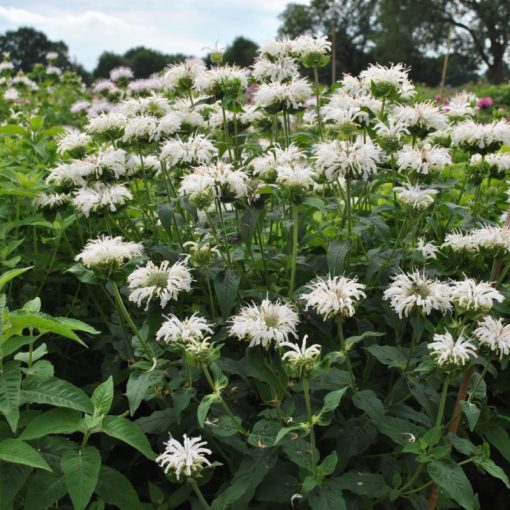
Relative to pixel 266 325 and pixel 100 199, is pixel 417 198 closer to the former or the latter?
pixel 266 325

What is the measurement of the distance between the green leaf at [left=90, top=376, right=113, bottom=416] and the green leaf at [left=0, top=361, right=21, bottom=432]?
194 millimetres

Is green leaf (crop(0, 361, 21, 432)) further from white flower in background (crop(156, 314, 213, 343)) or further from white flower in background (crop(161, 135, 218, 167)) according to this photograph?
white flower in background (crop(161, 135, 218, 167))

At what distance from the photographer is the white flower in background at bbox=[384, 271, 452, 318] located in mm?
1541

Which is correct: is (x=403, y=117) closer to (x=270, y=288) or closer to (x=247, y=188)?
(x=247, y=188)

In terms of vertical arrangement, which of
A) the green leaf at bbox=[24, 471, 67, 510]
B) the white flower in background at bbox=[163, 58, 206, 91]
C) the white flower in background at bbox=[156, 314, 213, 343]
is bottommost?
the green leaf at bbox=[24, 471, 67, 510]

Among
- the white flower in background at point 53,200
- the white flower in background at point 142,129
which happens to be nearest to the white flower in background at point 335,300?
the white flower in background at point 142,129

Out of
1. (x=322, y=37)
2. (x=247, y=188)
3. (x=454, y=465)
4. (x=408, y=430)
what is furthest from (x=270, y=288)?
(x=322, y=37)

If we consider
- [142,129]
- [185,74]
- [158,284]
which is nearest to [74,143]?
[142,129]

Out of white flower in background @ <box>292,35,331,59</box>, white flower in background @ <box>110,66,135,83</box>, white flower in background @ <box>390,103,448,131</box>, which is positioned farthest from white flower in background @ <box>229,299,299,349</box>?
white flower in background @ <box>110,66,135,83</box>

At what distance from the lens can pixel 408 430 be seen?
158 cm

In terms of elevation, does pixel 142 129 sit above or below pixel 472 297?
above

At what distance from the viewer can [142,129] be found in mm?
2156

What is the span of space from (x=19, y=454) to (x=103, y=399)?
237 mm

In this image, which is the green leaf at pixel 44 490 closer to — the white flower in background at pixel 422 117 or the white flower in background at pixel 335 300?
the white flower in background at pixel 335 300
